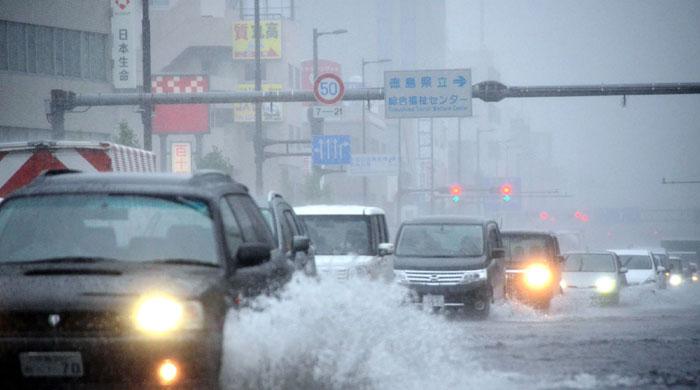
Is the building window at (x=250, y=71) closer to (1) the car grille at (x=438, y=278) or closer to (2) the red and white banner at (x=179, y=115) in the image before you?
(2) the red and white banner at (x=179, y=115)

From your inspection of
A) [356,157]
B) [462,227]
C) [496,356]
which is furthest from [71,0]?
[496,356]

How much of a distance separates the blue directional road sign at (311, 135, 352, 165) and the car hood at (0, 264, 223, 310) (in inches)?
1841

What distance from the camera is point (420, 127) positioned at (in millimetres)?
121750

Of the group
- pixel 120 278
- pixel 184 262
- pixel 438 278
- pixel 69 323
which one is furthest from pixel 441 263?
pixel 69 323

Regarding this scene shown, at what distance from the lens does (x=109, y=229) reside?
9.28 meters

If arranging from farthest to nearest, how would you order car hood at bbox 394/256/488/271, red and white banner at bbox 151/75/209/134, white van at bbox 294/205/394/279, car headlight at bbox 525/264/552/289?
1. red and white banner at bbox 151/75/209/134
2. car headlight at bbox 525/264/552/289
3. car hood at bbox 394/256/488/271
4. white van at bbox 294/205/394/279

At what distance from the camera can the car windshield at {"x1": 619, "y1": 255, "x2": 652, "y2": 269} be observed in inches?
1560

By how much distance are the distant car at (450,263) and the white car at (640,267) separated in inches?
518

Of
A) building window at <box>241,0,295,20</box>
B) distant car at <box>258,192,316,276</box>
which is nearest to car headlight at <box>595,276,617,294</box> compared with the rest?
distant car at <box>258,192,316,276</box>

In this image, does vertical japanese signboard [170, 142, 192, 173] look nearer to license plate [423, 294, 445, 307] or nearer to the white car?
the white car

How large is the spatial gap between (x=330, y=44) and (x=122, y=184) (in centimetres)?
15834

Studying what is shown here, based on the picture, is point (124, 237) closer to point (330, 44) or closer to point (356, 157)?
point (356, 157)

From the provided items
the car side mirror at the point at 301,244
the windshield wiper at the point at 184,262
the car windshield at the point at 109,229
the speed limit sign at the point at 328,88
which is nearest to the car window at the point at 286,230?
the car side mirror at the point at 301,244

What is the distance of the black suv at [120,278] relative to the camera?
820 cm
